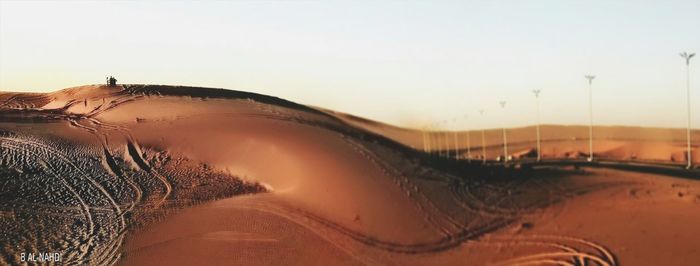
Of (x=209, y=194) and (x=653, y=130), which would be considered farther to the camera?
(x=653, y=130)

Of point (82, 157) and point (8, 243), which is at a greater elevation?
point (82, 157)

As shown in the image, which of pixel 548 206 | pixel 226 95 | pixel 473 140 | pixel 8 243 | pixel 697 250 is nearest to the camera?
pixel 8 243

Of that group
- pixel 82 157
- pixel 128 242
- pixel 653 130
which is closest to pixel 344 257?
pixel 128 242

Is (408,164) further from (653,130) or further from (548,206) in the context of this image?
(653,130)

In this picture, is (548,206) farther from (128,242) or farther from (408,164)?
(128,242)

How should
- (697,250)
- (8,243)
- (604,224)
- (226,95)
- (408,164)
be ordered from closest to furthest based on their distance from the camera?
(8,243)
(697,250)
(604,224)
(408,164)
(226,95)

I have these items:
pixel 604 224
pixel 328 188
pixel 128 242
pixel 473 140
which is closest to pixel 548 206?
pixel 604 224
